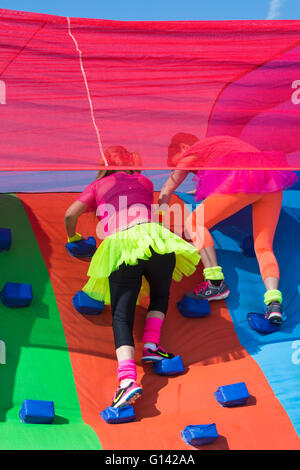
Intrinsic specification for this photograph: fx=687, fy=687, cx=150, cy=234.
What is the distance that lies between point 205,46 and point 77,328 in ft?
4.02

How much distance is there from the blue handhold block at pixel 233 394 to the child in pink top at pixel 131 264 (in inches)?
11.2

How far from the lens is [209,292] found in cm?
304

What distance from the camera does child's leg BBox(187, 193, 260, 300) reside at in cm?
304

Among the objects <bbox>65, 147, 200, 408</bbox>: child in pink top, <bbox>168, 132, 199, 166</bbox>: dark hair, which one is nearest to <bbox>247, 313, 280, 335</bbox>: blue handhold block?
<bbox>65, 147, 200, 408</bbox>: child in pink top

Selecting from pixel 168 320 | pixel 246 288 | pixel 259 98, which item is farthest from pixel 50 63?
pixel 246 288

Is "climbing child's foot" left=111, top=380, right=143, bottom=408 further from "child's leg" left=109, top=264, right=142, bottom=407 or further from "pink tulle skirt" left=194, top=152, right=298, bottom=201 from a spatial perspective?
"pink tulle skirt" left=194, top=152, right=298, bottom=201

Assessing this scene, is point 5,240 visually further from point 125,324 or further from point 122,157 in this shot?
point 122,157

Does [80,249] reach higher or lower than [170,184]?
lower

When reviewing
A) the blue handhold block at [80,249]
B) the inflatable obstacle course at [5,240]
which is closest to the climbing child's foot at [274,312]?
the blue handhold block at [80,249]

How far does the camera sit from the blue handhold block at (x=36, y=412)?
2289 millimetres

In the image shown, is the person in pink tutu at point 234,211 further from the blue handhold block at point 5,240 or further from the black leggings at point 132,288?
the blue handhold block at point 5,240

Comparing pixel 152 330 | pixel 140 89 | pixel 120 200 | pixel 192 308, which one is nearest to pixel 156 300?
pixel 152 330

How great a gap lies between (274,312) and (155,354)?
573 millimetres

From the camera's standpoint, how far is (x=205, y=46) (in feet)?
7.91
